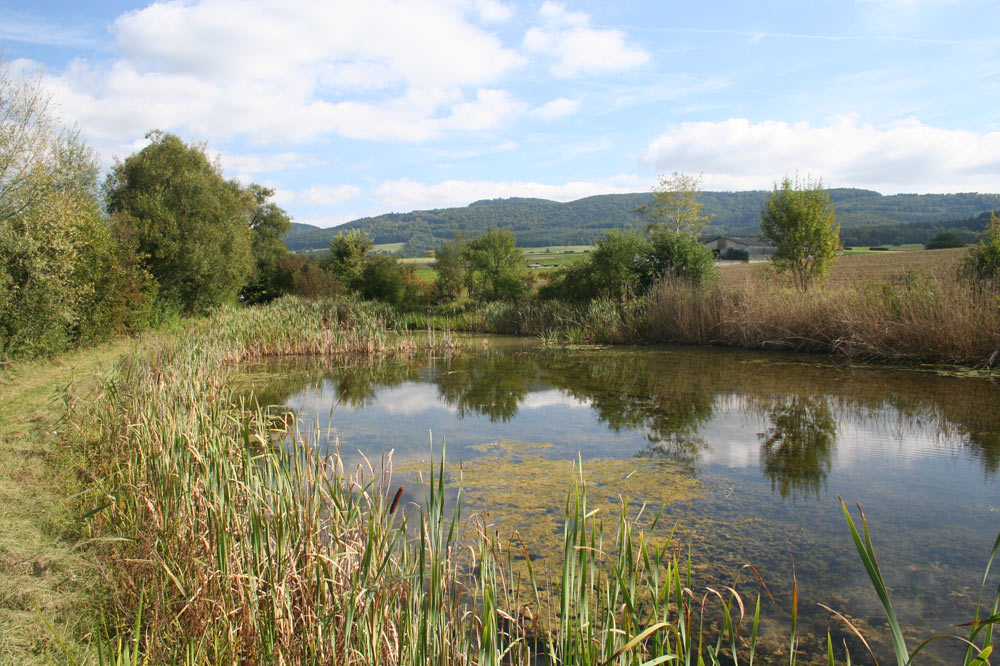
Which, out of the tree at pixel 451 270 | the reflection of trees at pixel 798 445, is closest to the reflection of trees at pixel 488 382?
the reflection of trees at pixel 798 445

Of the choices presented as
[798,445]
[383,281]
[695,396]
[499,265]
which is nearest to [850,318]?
[695,396]

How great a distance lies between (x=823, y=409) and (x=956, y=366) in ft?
14.0

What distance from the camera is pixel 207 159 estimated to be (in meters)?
22.2

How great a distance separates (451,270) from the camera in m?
27.3

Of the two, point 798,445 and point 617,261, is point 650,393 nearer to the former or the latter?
point 798,445

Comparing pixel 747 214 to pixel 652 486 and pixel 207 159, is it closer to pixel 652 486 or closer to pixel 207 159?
pixel 207 159

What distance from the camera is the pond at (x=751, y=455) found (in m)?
3.69

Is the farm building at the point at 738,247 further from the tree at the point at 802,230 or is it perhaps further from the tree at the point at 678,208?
the tree at the point at 802,230

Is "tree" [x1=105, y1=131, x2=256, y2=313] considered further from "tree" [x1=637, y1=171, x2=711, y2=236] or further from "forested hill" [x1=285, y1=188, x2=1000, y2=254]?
"forested hill" [x1=285, y1=188, x2=1000, y2=254]

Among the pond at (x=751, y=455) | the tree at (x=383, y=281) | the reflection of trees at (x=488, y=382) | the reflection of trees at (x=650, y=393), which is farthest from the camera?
the tree at (x=383, y=281)

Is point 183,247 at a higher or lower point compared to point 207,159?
lower

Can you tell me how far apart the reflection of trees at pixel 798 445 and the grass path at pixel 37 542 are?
4.79m

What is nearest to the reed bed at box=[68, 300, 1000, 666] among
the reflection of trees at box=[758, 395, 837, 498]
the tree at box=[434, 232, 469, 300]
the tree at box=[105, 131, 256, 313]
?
the reflection of trees at box=[758, 395, 837, 498]

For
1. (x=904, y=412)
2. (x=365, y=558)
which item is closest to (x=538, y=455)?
(x=365, y=558)
